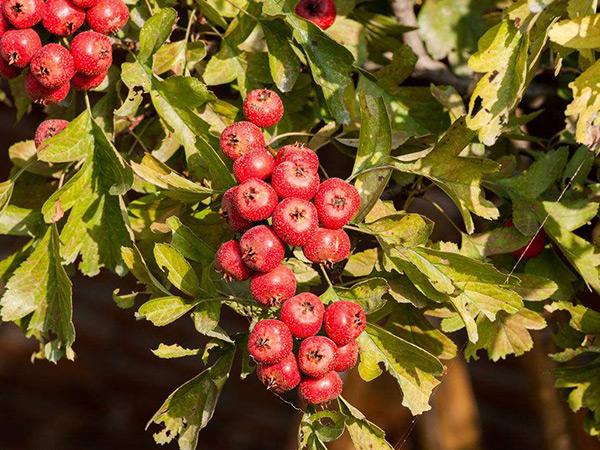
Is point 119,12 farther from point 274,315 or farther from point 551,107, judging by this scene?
point 551,107

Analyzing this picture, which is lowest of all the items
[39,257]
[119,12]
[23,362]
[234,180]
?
[23,362]

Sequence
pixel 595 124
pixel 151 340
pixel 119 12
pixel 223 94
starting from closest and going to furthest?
pixel 595 124 → pixel 119 12 → pixel 223 94 → pixel 151 340

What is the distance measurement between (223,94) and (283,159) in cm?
36

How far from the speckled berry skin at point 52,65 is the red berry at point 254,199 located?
0.26 meters

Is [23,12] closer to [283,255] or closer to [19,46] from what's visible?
[19,46]

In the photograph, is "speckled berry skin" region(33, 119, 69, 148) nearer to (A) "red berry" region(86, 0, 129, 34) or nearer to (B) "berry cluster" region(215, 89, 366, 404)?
(A) "red berry" region(86, 0, 129, 34)

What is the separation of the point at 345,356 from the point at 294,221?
147 millimetres

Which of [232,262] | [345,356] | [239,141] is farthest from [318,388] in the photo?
[239,141]

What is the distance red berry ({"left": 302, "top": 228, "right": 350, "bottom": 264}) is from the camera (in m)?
0.74

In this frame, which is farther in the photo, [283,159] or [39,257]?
[39,257]

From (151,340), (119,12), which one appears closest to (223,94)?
(119,12)

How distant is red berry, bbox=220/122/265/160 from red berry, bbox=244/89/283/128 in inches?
1.4

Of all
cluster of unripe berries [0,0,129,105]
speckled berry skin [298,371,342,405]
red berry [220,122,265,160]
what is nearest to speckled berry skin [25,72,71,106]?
cluster of unripe berries [0,0,129,105]

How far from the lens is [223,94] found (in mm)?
1085
